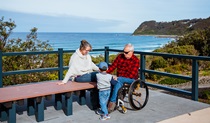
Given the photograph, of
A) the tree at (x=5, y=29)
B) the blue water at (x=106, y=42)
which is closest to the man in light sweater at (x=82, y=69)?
the tree at (x=5, y=29)

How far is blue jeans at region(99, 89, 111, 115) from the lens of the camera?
405 centimetres

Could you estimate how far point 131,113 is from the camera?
429cm

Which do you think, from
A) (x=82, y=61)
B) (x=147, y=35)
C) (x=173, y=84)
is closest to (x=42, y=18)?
(x=147, y=35)

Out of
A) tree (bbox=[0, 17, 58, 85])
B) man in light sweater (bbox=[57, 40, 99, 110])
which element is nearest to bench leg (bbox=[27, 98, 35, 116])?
man in light sweater (bbox=[57, 40, 99, 110])

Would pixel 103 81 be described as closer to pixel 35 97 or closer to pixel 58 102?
pixel 58 102

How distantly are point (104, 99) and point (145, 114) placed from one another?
2.30 feet

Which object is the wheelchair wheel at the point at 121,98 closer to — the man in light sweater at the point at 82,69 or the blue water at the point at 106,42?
the man in light sweater at the point at 82,69

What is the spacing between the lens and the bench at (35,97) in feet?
11.4

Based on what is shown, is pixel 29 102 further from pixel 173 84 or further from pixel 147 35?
pixel 147 35

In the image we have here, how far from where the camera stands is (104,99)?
162 inches

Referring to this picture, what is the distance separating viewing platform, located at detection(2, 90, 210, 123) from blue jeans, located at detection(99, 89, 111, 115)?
16cm

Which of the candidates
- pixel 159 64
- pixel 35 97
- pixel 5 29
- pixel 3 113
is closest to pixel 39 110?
pixel 35 97

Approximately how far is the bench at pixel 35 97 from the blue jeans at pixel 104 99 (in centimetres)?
23

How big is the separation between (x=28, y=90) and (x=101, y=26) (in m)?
60.3
